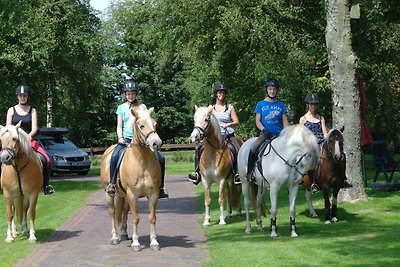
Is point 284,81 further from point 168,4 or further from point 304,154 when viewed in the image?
point 304,154

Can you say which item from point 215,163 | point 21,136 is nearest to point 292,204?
point 215,163

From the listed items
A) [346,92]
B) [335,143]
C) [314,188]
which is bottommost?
[314,188]

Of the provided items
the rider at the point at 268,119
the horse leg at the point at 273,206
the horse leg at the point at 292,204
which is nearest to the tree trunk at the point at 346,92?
the rider at the point at 268,119

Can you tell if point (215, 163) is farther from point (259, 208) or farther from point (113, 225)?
point (113, 225)

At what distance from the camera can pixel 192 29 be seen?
93.8 ft

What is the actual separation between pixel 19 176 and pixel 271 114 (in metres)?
4.92

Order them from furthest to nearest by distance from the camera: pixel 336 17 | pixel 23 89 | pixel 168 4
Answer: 1. pixel 168 4
2. pixel 336 17
3. pixel 23 89

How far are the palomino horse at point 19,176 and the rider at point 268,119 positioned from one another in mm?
4101

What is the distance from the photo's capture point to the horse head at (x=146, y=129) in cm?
1167

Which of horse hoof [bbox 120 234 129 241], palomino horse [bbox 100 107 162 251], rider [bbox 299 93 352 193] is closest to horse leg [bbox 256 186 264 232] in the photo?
rider [bbox 299 93 352 193]

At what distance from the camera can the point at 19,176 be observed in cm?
1374

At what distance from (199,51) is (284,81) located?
4.17 m

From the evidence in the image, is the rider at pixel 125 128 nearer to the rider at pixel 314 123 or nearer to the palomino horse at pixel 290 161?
the palomino horse at pixel 290 161

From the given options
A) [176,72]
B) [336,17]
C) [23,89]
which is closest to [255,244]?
[23,89]
